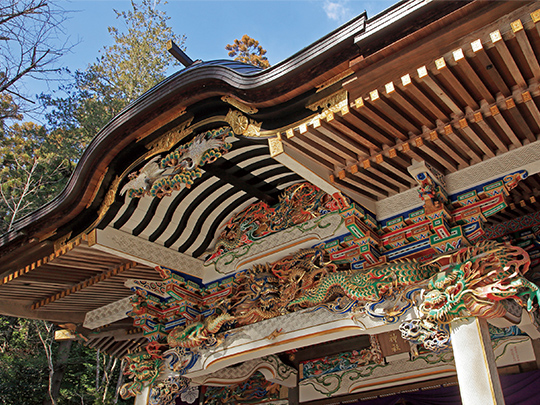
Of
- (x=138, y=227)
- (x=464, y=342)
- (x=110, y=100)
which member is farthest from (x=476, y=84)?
(x=110, y=100)

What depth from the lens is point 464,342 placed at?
3.79m

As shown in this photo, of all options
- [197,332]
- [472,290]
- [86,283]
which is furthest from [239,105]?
[86,283]

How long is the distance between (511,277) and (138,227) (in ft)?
14.1

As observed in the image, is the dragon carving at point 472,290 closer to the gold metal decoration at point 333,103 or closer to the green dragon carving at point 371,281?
the green dragon carving at point 371,281

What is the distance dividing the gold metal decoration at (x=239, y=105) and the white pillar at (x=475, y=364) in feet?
8.64

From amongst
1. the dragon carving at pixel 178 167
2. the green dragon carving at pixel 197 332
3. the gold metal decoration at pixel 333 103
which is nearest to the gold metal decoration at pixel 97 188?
the dragon carving at pixel 178 167

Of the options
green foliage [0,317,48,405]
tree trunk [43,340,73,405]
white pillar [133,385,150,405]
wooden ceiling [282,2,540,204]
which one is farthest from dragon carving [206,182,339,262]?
green foliage [0,317,48,405]

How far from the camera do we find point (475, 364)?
3.64 m

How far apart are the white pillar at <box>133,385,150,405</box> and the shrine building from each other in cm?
3

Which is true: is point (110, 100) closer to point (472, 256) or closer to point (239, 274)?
point (239, 274)

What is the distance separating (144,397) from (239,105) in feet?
13.7

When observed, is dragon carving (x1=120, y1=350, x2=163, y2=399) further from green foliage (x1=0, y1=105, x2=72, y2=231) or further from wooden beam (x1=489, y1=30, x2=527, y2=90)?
green foliage (x1=0, y1=105, x2=72, y2=231)

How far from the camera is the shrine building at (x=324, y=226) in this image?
11.5ft

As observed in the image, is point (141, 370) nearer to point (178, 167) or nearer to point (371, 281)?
point (178, 167)
